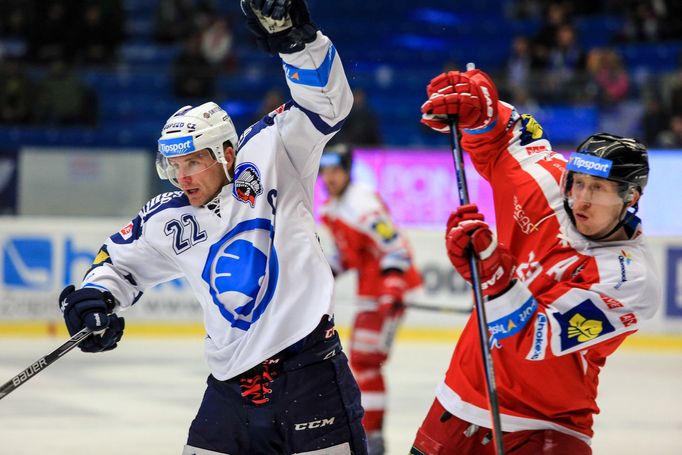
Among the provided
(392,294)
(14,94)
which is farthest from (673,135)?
(14,94)

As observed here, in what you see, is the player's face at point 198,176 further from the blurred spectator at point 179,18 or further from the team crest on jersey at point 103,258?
the blurred spectator at point 179,18

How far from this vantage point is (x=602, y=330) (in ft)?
8.70

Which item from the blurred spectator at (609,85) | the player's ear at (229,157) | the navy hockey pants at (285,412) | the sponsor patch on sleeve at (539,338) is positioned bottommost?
the navy hockey pants at (285,412)

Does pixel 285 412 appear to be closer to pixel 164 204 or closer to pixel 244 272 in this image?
pixel 244 272

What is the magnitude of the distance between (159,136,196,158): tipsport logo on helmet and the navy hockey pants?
59cm

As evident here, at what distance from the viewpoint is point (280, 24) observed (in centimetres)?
276

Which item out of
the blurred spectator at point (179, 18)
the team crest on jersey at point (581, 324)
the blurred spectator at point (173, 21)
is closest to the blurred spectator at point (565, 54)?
the blurred spectator at point (179, 18)

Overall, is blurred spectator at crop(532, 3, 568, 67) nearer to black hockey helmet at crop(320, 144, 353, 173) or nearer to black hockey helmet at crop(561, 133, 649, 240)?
black hockey helmet at crop(320, 144, 353, 173)

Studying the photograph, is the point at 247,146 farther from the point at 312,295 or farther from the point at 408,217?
the point at 408,217

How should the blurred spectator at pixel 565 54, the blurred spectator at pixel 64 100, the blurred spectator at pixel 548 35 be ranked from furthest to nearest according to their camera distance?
the blurred spectator at pixel 548 35 < the blurred spectator at pixel 565 54 < the blurred spectator at pixel 64 100

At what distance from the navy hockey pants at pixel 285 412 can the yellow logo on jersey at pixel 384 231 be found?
2.75 metres

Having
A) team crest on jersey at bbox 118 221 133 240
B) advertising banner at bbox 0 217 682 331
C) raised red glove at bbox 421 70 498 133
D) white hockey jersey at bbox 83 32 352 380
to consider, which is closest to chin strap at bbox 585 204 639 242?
raised red glove at bbox 421 70 498 133

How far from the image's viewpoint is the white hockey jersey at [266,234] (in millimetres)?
2855

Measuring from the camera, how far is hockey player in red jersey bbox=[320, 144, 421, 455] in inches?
210
